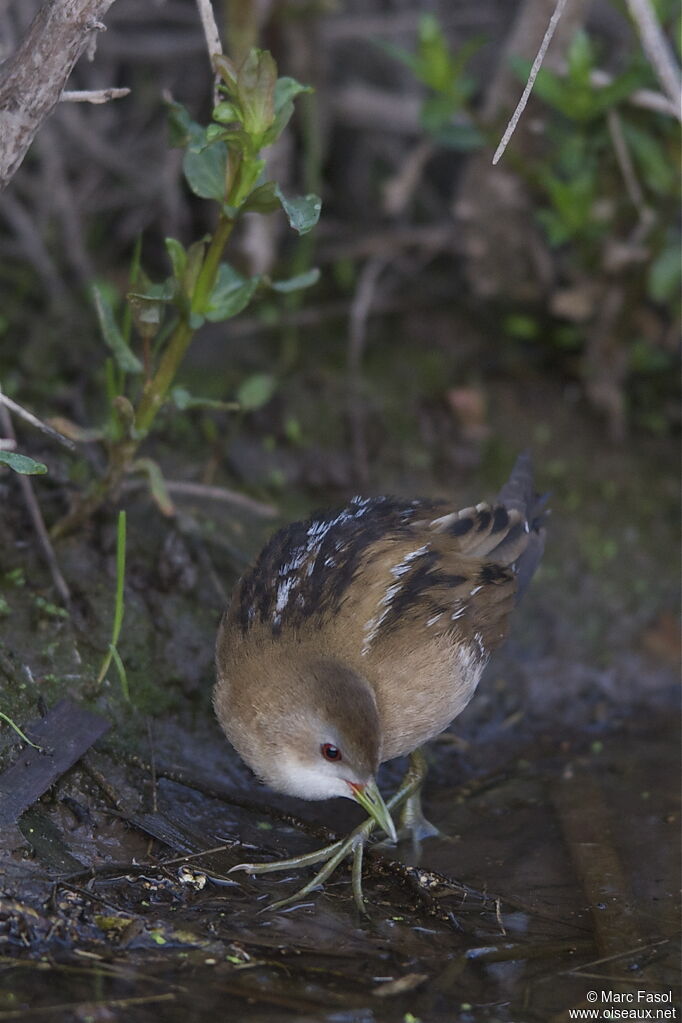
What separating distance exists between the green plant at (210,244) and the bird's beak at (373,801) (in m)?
1.18

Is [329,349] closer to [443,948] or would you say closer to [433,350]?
[433,350]

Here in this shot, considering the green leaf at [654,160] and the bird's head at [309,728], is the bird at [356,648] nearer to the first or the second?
the bird's head at [309,728]

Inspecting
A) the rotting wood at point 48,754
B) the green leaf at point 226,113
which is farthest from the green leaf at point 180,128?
the rotting wood at point 48,754

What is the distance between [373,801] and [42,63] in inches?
92.1

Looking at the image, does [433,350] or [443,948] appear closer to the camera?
[443,948]

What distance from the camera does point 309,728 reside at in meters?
3.49

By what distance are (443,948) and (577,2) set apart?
410 centimetres

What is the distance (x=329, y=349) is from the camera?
19.1 ft

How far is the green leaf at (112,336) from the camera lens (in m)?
3.79

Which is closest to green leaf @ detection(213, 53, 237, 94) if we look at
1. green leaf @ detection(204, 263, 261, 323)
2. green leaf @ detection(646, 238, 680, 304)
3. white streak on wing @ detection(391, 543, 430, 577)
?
green leaf @ detection(204, 263, 261, 323)

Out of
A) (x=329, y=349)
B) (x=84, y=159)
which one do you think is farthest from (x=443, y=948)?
(x=84, y=159)

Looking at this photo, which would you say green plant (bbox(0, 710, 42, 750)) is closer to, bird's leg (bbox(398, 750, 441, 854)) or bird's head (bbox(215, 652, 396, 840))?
bird's head (bbox(215, 652, 396, 840))

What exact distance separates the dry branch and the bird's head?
1.74 metres

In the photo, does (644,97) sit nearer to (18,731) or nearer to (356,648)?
(356,648)
